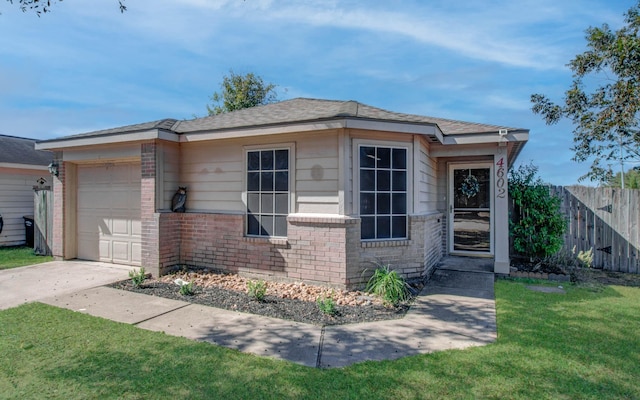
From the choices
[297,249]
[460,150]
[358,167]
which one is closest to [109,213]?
[297,249]

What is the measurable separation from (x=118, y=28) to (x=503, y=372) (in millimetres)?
8067

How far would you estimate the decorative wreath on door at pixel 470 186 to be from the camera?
28.0 ft

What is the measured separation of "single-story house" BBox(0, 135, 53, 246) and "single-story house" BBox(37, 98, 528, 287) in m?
5.20

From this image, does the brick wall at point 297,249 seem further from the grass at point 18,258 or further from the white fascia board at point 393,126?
the grass at point 18,258

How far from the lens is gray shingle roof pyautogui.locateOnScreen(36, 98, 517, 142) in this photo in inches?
244

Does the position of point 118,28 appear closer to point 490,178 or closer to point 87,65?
point 87,65

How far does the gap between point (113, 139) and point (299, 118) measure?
13.8ft

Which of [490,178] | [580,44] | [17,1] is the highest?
[580,44]

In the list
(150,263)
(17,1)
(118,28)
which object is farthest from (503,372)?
(118,28)

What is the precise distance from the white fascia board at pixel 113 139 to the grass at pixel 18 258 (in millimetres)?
2945

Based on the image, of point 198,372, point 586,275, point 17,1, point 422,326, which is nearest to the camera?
point 198,372

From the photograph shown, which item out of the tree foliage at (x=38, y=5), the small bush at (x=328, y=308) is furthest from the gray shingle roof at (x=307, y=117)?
the small bush at (x=328, y=308)

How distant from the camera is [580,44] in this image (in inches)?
437

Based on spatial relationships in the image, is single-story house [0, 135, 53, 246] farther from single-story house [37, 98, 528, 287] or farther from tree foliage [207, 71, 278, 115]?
tree foliage [207, 71, 278, 115]
